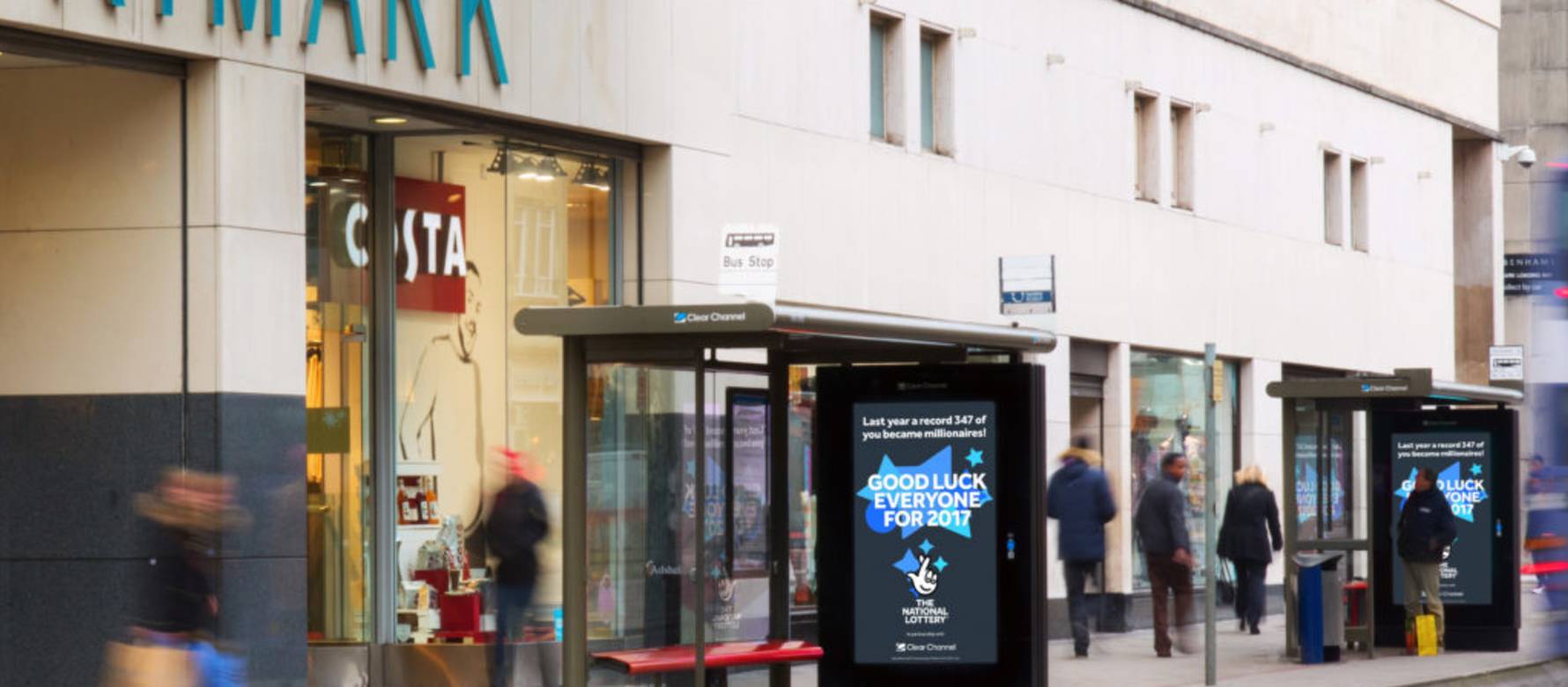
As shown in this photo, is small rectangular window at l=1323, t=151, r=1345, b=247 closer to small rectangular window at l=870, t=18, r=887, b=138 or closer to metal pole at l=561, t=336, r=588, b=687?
small rectangular window at l=870, t=18, r=887, b=138

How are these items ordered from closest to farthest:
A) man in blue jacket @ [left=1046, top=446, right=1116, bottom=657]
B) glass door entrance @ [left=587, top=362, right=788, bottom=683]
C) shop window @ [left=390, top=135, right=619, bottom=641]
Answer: glass door entrance @ [left=587, top=362, right=788, bottom=683] < shop window @ [left=390, top=135, right=619, bottom=641] < man in blue jacket @ [left=1046, top=446, right=1116, bottom=657]

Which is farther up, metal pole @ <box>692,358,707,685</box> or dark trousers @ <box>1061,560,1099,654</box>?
metal pole @ <box>692,358,707,685</box>

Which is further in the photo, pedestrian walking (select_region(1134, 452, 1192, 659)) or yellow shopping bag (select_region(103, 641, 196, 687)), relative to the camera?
pedestrian walking (select_region(1134, 452, 1192, 659))

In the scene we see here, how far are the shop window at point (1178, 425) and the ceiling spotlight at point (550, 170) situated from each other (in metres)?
10.2

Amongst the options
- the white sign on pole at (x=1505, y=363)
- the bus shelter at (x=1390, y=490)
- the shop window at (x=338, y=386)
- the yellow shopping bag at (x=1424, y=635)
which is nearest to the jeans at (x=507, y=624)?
the shop window at (x=338, y=386)

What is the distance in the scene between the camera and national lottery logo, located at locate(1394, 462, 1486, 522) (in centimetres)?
2444

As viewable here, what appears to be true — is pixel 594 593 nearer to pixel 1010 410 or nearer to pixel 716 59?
pixel 1010 410

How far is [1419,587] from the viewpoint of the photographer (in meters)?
23.9

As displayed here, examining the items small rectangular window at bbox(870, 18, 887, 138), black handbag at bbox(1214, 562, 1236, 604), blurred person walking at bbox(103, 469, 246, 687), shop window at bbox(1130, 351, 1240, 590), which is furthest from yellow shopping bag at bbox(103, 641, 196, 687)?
black handbag at bbox(1214, 562, 1236, 604)

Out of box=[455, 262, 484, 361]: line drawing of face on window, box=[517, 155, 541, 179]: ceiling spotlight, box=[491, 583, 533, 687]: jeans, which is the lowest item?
box=[491, 583, 533, 687]: jeans

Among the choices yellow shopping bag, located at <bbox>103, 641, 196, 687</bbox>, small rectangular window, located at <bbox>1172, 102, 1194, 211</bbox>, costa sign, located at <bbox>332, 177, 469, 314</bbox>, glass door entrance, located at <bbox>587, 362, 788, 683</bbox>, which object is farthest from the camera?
small rectangular window, located at <bbox>1172, 102, 1194, 211</bbox>

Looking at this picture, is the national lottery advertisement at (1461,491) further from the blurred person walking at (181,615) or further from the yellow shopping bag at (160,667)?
the yellow shopping bag at (160,667)

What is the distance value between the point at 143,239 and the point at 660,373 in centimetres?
374

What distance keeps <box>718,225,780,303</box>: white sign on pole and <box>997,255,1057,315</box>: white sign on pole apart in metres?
3.93
